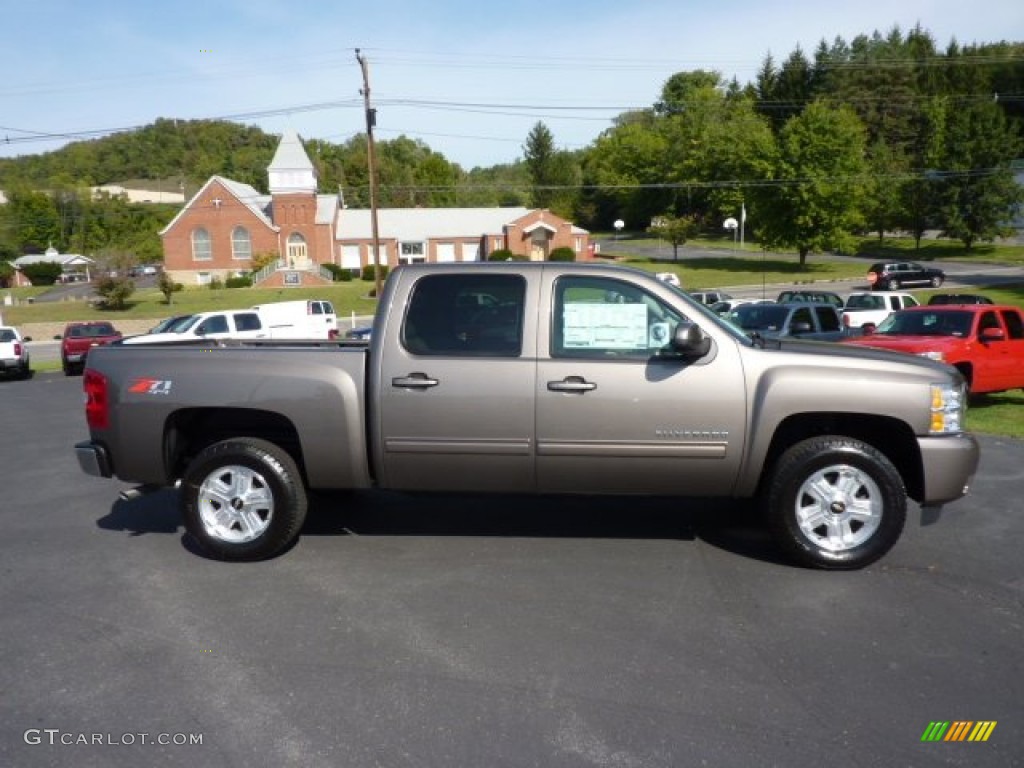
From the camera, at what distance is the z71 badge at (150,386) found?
5.48 m

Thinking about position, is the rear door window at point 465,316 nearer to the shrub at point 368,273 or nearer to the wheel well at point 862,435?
the wheel well at point 862,435

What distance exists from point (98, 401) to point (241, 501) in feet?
3.88

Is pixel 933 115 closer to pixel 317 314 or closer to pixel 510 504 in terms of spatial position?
pixel 317 314

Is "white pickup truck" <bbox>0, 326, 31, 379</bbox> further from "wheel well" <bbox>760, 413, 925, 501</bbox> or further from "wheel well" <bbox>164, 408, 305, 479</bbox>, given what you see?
"wheel well" <bbox>760, 413, 925, 501</bbox>

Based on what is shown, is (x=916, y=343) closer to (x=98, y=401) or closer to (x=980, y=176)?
(x=98, y=401)

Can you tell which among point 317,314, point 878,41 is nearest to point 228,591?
point 317,314

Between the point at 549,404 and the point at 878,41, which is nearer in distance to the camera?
the point at 549,404

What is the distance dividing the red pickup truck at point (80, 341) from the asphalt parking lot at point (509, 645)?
62.8 ft

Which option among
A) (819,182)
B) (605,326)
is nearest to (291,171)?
(819,182)

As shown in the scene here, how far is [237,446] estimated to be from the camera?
5.52m

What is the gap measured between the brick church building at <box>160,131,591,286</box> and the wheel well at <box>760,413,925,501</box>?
64.5 metres

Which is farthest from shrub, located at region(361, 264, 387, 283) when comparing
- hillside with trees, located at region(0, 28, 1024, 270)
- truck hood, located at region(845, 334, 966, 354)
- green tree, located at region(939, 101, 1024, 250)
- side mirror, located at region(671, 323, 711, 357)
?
side mirror, located at region(671, 323, 711, 357)

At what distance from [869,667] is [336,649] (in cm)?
262

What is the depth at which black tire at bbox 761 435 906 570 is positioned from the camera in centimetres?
516
